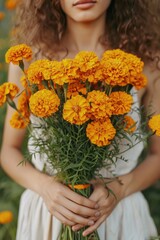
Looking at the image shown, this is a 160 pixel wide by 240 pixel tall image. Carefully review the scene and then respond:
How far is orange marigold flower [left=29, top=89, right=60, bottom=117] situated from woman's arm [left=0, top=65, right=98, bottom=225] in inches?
8.7

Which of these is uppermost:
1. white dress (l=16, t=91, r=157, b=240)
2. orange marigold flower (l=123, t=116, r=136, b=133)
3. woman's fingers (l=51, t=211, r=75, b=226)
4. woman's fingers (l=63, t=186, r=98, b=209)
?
orange marigold flower (l=123, t=116, r=136, b=133)

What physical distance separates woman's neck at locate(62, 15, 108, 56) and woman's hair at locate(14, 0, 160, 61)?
2 centimetres

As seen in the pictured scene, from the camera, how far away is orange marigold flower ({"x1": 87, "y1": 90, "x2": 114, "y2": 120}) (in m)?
1.05

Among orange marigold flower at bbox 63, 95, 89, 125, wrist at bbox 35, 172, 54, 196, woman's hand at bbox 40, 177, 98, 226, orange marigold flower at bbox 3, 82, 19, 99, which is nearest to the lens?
orange marigold flower at bbox 63, 95, 89, 125

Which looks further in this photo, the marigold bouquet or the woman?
the woman

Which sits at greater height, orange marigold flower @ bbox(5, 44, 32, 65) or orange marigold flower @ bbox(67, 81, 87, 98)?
orange marigold flower @ bbox(5, 44, 32, 65)

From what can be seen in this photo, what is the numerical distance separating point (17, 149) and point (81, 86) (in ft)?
1.77

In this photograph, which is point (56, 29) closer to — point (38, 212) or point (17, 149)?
point (17, 149)

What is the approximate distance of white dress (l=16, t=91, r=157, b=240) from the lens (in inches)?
57.5

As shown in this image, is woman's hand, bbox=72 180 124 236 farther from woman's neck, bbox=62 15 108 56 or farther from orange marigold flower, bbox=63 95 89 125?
woman's neck, bbox=62 15 108 56

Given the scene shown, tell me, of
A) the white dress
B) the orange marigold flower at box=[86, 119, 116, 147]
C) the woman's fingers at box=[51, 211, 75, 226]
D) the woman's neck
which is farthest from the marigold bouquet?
the woman's neck

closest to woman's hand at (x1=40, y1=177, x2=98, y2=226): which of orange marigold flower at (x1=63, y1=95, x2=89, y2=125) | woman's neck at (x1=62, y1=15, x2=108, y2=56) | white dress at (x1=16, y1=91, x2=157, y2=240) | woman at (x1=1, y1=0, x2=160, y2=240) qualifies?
woman at (x1=1, y1=0, x2=160, y2=240)

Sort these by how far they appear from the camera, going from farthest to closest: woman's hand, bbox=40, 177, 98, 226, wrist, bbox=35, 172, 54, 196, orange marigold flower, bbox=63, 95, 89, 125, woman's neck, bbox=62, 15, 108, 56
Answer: woman's neck, bbox=62, 15, 108, 56, wrist, bbox=35, 172, 54, 196, woman's hand, bbox=40, 177, 98, 226, orange marigold flower, bbox=63, 95, 89, 125

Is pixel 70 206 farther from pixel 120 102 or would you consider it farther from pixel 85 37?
pixel 85 37
